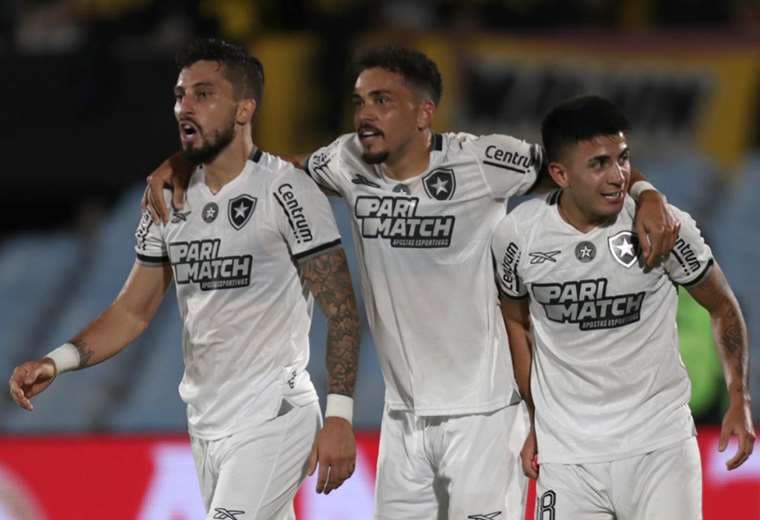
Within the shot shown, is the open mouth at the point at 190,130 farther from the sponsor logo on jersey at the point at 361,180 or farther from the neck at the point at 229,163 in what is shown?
the sponsor logo on jersey at the point at 361,180

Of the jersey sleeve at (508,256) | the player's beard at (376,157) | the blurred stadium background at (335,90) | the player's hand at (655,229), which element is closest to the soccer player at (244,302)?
the player's beard at (376,157)

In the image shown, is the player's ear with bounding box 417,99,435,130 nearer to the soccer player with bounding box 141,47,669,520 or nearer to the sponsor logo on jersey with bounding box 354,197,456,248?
the soccer player with bounding box 141,47,669,520

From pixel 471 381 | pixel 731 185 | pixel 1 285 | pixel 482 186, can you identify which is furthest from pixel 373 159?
pixel 1 285

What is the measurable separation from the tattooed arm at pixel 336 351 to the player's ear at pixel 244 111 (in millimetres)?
513

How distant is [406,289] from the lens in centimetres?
511

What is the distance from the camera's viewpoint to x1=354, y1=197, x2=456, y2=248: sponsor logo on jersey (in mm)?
5094

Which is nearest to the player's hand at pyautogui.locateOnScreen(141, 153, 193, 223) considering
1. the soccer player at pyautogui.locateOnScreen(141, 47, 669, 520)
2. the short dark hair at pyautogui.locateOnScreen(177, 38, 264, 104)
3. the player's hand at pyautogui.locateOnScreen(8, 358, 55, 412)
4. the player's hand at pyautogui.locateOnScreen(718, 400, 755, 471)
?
the soccer player at pyautogui.locateOnScreen(141, 47, 669, 520)

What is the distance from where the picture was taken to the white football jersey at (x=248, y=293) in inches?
193

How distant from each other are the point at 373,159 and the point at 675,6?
23.5 feet

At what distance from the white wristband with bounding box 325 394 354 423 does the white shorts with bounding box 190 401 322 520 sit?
0.23 meters

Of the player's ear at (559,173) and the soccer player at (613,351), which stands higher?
the player's ear at (559,173)

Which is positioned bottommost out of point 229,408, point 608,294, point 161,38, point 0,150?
point 229,408

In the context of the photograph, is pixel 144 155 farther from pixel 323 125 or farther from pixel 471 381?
pixel 471 381

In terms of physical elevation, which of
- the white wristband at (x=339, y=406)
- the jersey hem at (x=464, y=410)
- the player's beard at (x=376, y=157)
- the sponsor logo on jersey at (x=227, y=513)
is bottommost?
the sponsor logo on jersey at (x=227, y=513)
